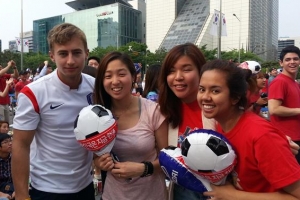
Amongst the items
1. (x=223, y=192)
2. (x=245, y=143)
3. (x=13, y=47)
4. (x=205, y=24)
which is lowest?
(x=223, y=192)

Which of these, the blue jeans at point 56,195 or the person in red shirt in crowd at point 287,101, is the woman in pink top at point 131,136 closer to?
the blue jeans at point 56,195

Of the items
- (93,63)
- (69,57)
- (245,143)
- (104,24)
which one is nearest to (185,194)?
(245,143)

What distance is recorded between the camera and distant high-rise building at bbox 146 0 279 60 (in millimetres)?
68312

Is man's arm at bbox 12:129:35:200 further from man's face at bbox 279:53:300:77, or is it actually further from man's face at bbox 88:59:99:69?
man's face at bbox 88:59:99:69

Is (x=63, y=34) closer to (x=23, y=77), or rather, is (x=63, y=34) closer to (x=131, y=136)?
(x=131, y=136)

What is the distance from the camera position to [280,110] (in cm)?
372

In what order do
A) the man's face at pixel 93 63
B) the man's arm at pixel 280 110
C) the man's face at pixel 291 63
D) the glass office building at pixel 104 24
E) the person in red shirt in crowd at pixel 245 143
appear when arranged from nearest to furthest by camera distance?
the person in red shirt in crowd at pixel 245 143 → the man's arm at pixel 280 110 → the man's face at pixel 291 63 → the man's face at pixel 93 63 → the glass office building at pixel 104 24

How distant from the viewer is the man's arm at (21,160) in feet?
6.90

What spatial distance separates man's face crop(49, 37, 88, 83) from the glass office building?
199 feet

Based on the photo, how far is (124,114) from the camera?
2297mm

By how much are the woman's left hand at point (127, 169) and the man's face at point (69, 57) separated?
2.39 ft

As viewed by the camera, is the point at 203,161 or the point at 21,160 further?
the point at 21,160

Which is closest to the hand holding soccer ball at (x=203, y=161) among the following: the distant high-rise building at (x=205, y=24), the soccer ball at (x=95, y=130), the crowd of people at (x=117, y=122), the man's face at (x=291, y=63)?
the crowd of people at (x=117, y=122)

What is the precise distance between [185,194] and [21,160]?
117 cm
